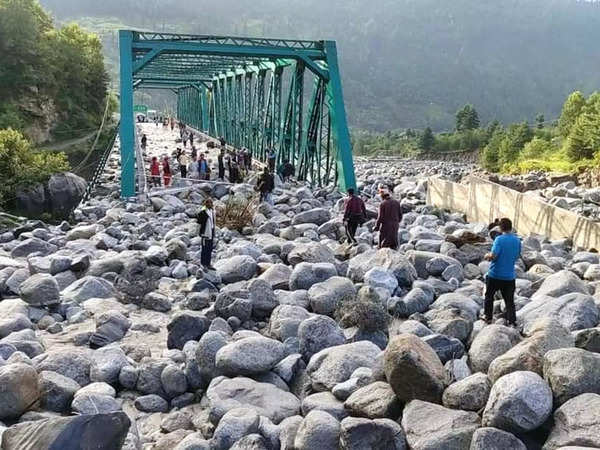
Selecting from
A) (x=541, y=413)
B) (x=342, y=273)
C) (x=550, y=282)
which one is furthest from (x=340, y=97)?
(x=541, y=413)

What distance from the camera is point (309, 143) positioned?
2355 cm

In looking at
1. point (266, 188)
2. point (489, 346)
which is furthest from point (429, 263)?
point (266, 188)

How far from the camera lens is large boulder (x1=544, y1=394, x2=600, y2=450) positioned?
4387mm

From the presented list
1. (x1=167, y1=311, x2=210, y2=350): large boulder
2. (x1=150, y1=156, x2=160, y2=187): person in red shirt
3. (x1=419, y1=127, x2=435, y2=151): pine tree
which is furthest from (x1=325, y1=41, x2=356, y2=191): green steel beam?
(x1=419, y1=127, x2=435, y2=151): pine tree

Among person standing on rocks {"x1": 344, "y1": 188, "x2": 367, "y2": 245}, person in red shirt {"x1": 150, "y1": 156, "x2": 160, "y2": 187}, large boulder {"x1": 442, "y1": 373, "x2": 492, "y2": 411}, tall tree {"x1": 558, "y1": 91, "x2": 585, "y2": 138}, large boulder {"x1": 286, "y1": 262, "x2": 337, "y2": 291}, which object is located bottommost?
large boulder {"x1": 442, "y1": 373, "x2": 492, "y2": 411}

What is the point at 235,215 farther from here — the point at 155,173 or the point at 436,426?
the point at 436,426

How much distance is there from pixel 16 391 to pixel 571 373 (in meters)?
4.84

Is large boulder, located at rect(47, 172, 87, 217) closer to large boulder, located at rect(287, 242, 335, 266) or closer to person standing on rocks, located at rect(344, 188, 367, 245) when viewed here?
person standing on rocks, located at rect(344, 188, 367, 245)

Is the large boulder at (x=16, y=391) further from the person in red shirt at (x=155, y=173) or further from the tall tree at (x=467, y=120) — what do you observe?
the tall tree at (x=467, y=120)

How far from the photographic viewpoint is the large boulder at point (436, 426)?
4.67m

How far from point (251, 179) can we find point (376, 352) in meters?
16.0

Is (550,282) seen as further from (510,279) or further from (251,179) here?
(251,179)

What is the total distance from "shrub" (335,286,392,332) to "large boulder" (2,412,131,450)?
323 centimetres

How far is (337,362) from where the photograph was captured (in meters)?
6.22
